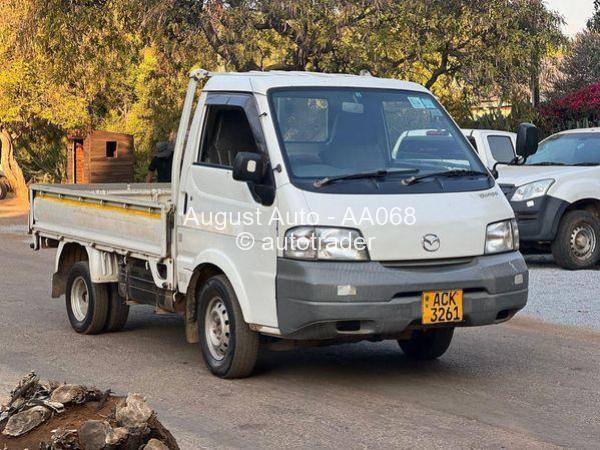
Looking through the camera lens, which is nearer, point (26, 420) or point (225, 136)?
point (26, 420)

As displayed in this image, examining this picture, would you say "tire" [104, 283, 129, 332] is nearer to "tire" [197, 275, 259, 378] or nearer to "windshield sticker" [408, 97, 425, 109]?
"tire" [197, 275, 259, 378]

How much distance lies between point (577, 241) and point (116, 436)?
35.7ft

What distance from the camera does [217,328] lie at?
27.0 ft

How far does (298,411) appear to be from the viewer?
716 cm

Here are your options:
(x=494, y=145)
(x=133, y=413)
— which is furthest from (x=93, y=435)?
(x=494, y=145)

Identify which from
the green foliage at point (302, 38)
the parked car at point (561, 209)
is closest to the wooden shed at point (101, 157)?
the green foliage at point (302, 38)

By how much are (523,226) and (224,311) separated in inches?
290

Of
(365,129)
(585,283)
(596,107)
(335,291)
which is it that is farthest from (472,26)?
(335,291)

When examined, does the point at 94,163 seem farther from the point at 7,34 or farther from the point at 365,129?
the point at 365,129

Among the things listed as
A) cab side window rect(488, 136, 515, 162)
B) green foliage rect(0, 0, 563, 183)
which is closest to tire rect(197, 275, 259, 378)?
cab side window rect(488, 136, 515, 162)

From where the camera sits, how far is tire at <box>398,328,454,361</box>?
345 inches

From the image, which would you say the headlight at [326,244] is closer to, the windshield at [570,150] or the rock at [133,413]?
the rock at [133,413]

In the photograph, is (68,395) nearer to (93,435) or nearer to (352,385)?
(93,435)

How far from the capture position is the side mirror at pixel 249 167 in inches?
302
